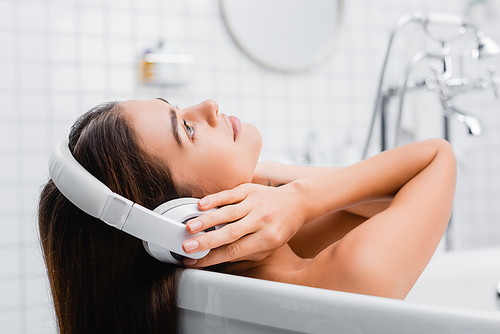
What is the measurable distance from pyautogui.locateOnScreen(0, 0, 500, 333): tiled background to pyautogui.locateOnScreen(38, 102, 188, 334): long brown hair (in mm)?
918

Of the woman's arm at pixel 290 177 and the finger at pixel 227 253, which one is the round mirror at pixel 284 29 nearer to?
the woman's arm at pixel 290 177

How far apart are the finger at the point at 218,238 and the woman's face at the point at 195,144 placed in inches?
5.5

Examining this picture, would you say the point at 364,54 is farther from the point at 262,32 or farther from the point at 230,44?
the point at 230,44

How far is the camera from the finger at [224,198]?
26.0 inches

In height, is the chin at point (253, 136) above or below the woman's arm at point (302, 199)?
above

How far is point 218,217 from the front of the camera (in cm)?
65

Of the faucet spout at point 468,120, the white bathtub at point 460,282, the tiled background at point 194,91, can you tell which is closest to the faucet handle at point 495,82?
the faucet spout at point 468,120

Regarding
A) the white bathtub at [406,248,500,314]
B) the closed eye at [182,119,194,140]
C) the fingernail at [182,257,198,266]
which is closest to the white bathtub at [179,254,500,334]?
the fingernail at [182,257,198,266]

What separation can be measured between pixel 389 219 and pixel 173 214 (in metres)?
0.35

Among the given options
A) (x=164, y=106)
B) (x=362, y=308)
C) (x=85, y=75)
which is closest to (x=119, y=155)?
(x=164, y=106)

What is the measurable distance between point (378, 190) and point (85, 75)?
4.95 ft

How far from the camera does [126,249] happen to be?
0.69 meters

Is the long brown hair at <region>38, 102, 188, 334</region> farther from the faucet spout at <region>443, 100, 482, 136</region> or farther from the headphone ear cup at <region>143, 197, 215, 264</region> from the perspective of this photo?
the faucet spout at <region>443, 100, 482, 136</region>

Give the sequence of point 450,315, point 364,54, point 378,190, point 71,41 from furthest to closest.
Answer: point 364,54, point 71,41, point 378,190, point 450,315
